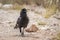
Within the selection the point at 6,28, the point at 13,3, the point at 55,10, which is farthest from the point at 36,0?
the point at 6,28

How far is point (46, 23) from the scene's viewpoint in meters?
13.1

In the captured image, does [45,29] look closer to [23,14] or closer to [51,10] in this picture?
[23,14]

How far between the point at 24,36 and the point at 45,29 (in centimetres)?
172

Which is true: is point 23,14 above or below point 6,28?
above

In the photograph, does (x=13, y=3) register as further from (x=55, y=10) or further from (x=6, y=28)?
(x=6, y=28)

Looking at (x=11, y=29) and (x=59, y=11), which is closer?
(x=11, y=29)

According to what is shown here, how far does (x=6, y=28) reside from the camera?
1193 cm

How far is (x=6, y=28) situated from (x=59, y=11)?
4906 millimetres

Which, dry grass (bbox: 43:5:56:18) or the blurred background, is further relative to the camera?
dry grass (bbox: 43:5:56:18)

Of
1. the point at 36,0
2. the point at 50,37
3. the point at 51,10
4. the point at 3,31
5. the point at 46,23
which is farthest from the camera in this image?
the point at 36,0

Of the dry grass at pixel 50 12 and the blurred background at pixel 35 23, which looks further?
the dry grass at pixel 50 12

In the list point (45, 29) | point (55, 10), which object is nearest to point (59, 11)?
point (55, 10)

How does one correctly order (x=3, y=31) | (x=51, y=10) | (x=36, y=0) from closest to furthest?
(x=3, y=31)
(x=51, y=10)
(x=36, y=0)

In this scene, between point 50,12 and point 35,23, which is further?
point 50,12
